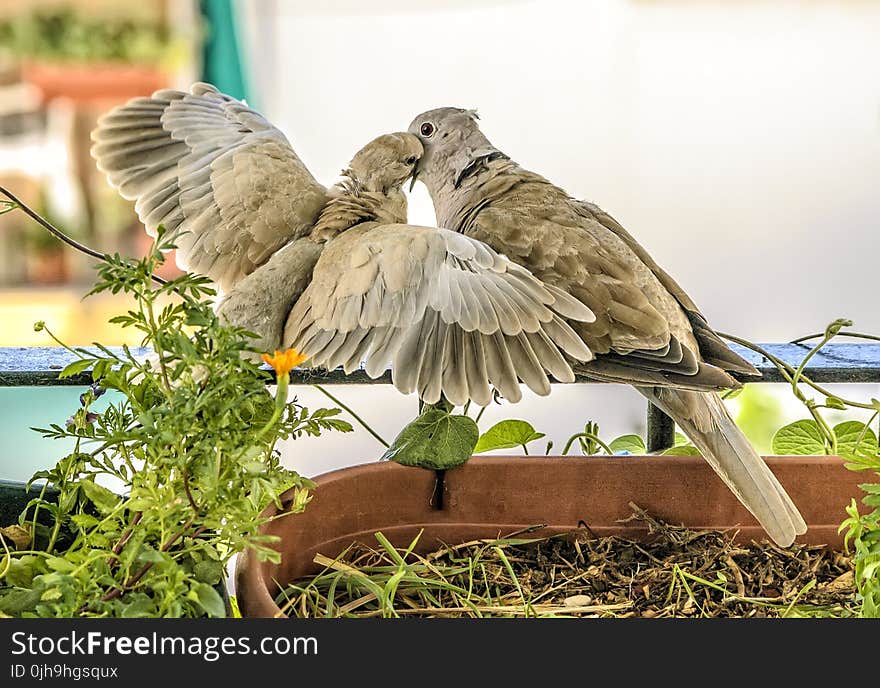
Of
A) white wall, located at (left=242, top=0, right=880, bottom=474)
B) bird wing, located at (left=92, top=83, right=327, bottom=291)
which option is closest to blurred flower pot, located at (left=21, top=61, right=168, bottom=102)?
white wall, located at (left=242, top=0, right=880, bottom=474)

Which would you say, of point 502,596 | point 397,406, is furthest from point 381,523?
point 397,406

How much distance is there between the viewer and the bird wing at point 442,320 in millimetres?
684

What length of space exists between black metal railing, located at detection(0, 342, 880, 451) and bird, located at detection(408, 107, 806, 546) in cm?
6

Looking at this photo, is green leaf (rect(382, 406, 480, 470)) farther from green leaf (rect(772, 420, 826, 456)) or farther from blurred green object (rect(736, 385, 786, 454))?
blurred green object (rect(736, 385, 786, 454))

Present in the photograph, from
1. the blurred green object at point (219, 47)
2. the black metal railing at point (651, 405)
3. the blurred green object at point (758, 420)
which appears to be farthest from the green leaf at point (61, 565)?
the blurred green object at point (219, 47)

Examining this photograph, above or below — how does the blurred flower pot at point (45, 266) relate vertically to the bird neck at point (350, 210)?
above

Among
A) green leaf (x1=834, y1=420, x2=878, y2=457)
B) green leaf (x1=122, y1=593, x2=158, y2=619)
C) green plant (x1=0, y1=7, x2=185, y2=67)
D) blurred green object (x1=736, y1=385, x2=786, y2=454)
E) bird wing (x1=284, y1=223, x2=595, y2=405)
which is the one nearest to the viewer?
green leaf (x1=122, y1=593, x2=158, y2=619)

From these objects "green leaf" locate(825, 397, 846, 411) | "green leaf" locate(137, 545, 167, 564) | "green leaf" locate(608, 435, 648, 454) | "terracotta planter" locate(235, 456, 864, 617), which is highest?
"green leaf" locate(608, 435, 648, 454)

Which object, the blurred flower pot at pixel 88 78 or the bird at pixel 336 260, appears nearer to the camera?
the bird at pixel 336 260

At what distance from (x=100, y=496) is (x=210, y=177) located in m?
0.36

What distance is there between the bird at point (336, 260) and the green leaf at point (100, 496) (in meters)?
0.17

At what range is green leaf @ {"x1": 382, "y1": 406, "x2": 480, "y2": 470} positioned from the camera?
0.84 m

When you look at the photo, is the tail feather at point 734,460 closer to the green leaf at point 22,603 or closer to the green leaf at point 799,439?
the green leaf at point 799,439

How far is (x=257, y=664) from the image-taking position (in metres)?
0.55
